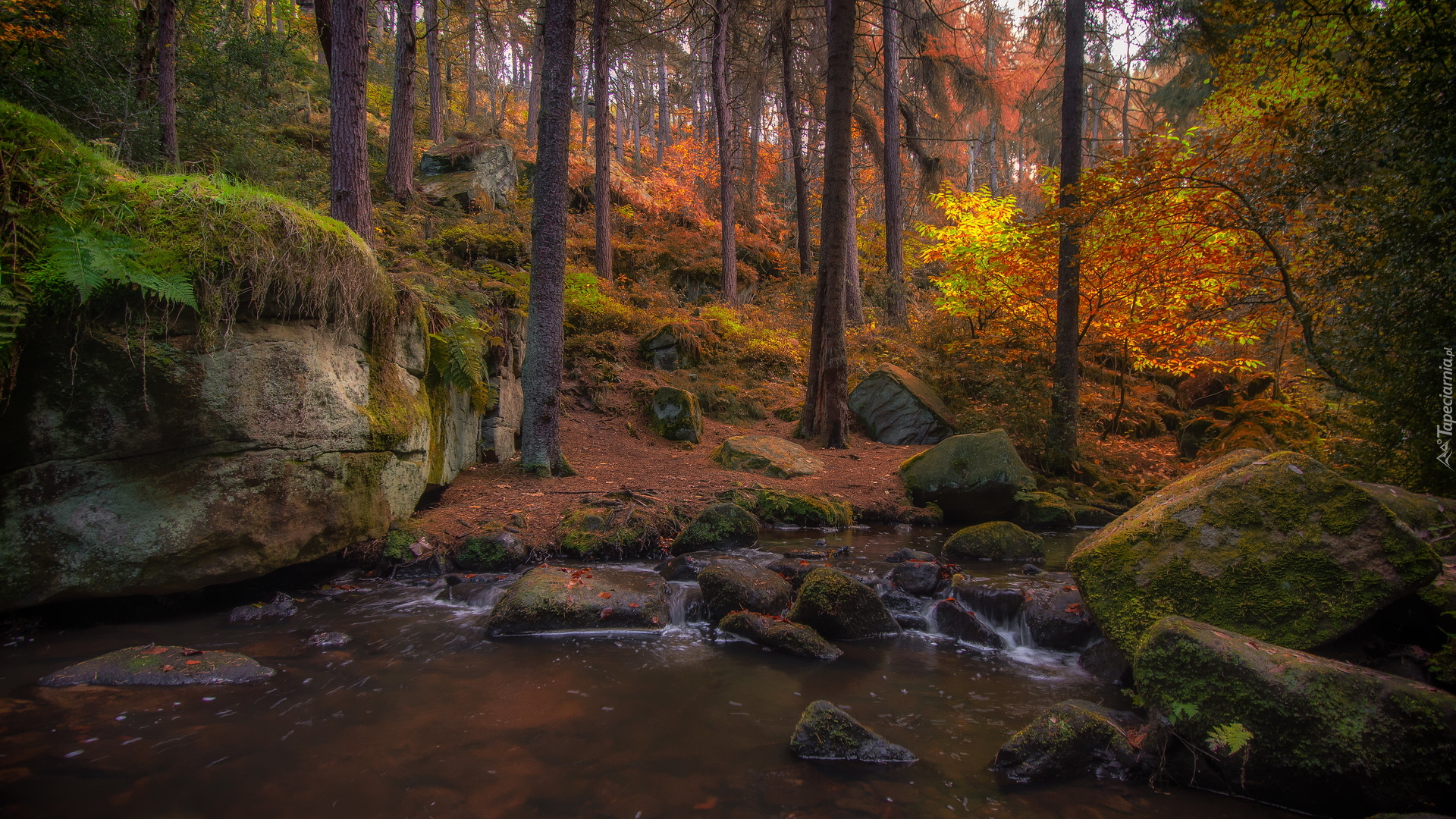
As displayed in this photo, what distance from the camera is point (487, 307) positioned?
977cm

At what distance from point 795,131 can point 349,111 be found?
49.2 feet

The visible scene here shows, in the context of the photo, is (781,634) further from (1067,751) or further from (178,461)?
(178,461)

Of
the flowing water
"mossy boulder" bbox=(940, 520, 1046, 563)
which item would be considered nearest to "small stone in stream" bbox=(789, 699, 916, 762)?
the flowing water

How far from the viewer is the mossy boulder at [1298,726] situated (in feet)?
9.54

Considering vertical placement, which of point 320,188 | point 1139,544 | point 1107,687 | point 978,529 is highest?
point 320,188

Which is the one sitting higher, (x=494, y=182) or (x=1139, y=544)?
(x=494, y=182)

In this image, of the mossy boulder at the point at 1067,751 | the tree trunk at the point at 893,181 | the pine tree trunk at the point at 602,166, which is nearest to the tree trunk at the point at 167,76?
the pine tree trunk at the point at 602,166

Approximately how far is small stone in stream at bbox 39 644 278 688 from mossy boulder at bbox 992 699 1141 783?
481 centimetres

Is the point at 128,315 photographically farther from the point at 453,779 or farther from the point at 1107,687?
the point at 1107,687

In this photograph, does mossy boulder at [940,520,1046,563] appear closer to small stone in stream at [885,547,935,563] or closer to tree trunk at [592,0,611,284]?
small stone in stream at [885,547,935,563]

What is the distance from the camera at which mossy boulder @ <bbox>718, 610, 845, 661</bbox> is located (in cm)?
498

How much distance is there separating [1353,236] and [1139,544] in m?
3.56

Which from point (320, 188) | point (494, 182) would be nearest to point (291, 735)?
point (320, 188)

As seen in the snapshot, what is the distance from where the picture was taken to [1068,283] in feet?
37.1
